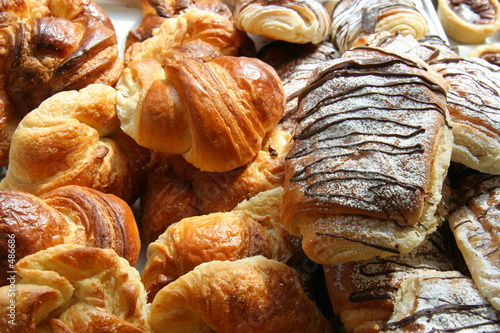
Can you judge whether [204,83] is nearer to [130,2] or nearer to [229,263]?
[229,263]

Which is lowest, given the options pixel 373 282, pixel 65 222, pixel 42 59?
pixel 373 282

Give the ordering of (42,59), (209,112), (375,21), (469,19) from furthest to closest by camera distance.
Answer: (469,19)
(375,21)
(42,59)
(209,112)

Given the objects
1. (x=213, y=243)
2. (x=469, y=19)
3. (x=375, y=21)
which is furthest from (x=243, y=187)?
(x=469, y=19)

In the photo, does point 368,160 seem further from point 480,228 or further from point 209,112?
point 209,112

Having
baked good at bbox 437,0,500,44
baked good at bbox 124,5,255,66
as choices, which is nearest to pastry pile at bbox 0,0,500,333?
baked good at bbox 124,5,255,66

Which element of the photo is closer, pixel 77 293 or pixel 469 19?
pixel 77 293

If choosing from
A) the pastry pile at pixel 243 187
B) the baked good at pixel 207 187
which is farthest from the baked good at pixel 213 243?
the baked good at pixel 207 187

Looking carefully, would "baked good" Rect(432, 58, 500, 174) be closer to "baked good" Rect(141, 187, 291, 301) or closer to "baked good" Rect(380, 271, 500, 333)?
"baked good" Rect(380, 271, 500, 333)

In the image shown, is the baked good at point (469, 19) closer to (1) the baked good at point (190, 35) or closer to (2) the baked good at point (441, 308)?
(1) the baked good at point (190, 35)
